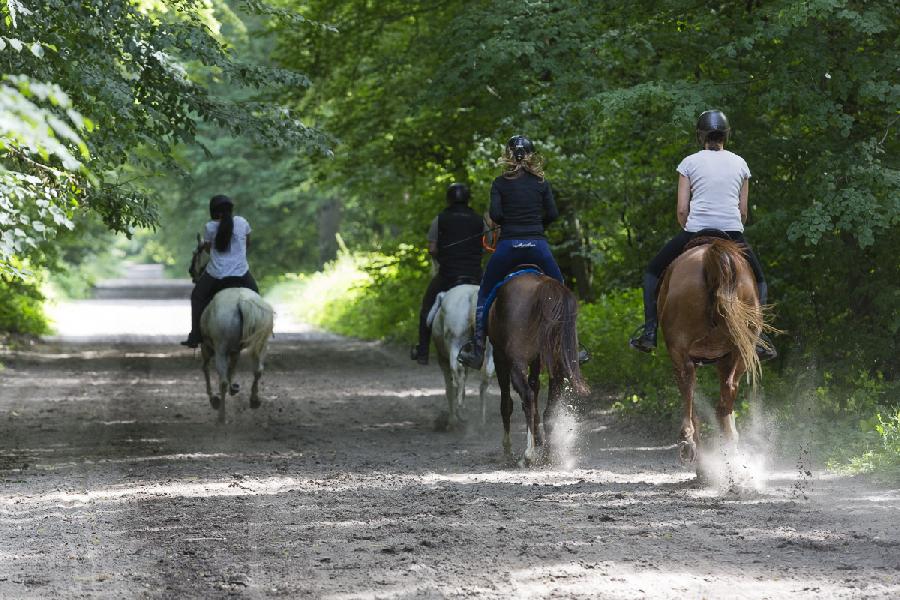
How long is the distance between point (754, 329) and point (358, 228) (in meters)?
42.4

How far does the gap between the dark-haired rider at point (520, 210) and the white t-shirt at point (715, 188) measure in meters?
1.57

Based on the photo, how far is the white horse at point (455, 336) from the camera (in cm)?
1342

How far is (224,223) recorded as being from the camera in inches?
568

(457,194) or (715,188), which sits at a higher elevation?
(457,194)

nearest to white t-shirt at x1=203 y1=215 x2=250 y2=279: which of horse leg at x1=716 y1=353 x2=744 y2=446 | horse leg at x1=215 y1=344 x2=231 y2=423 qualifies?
horse leg at x1=215 y1=344 x2=231 y2=423

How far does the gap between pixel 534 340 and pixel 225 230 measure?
5077 mm

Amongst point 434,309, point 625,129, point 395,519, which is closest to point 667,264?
point 395,519

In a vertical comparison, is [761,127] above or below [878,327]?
above

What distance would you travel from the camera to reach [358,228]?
2020 inches

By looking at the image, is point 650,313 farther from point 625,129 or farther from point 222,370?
point 222,370

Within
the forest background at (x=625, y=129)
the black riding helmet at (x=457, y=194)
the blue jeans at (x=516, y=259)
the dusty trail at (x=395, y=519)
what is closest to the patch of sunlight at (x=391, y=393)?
the forest background at (x=625, y=129)

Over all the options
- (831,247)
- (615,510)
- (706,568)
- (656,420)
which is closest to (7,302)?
(656,420)

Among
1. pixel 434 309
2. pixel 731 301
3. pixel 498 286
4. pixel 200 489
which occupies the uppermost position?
pixel 498 286

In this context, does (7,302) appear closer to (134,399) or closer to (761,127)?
(134,399)
